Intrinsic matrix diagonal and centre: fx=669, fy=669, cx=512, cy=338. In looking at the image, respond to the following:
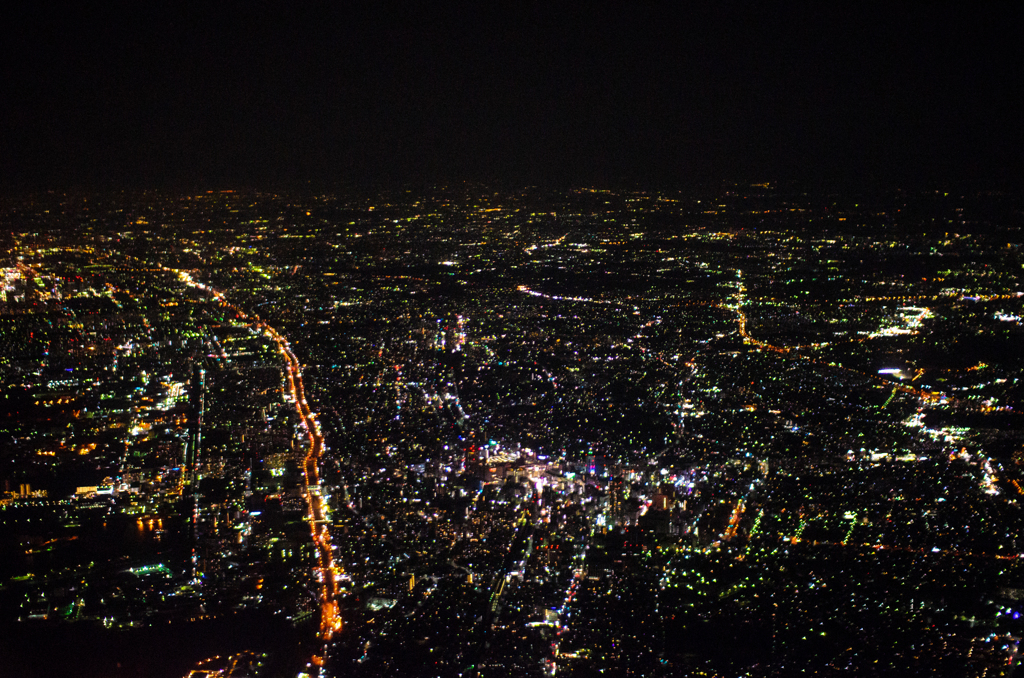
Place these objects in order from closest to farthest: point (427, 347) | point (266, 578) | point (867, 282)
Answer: point (266, 578)
point (427, 347)
point (867, 282)

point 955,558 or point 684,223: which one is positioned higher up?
point 684,223

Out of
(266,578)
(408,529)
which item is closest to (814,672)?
(408,529)

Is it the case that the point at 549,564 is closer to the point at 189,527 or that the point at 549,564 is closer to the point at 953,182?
the point at 189,527

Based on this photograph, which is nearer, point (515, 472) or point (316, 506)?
point (316, 506)

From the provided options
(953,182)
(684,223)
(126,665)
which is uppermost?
(953,182)

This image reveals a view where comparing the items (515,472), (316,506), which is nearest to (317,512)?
(316,506)

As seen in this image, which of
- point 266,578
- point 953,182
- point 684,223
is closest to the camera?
point 266,578

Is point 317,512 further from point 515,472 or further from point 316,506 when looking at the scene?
point 515,472

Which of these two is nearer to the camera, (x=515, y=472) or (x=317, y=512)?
(x=317, y=512)
